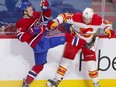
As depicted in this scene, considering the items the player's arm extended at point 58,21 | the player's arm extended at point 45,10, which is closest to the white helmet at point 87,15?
the player's arm extended at point 58,21

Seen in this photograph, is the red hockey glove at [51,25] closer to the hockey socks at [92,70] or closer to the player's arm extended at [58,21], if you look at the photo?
the player's arm extended at [58,21]

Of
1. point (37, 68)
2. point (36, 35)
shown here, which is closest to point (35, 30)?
point (36, 35)

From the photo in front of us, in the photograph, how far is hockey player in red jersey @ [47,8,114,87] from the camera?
340 cm

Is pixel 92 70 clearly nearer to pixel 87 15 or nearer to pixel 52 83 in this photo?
pixel 52 83

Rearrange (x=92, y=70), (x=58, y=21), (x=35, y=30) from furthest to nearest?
(x=92, y=70) → (x=58, y=21) → (x=35, y=30)

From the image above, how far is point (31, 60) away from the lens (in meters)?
3.57

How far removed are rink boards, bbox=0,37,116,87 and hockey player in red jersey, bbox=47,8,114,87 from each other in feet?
0.26

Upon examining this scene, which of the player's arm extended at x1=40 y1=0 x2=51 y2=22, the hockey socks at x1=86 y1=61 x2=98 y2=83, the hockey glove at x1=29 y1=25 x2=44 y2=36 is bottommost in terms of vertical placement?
the hockey socks at x1=86 y1=61 x2=98 y2=83

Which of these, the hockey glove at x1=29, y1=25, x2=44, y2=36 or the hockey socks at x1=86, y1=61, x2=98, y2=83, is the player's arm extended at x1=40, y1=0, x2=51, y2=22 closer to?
the hockey glove at x1=29, y1=25, x2=44, y2=36

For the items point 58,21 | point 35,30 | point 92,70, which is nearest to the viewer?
point 35,30

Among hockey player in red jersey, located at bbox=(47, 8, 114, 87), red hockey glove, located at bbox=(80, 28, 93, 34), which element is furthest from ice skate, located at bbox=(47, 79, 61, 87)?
red hockey glove, located at bbox=(80, 28, 93, 34)

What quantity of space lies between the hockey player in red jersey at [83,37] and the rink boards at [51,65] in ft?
0.26

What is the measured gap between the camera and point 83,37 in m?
3.46

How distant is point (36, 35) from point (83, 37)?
32 cm
